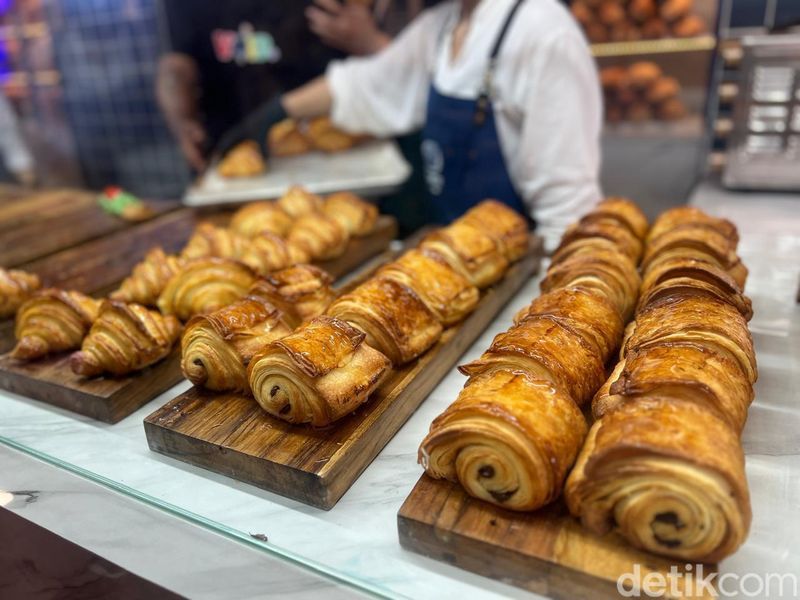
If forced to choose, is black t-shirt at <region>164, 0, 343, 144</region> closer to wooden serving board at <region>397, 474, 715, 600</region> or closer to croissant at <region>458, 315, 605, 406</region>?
croissant at <region>458, 315, 605, 406</region>

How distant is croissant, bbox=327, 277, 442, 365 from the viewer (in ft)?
6.68

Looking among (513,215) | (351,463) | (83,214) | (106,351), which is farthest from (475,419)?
(83,214)

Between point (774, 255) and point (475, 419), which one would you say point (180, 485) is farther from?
point (774, 255)

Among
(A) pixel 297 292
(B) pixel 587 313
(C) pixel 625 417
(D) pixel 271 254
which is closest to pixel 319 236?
(D) pixel 271 254

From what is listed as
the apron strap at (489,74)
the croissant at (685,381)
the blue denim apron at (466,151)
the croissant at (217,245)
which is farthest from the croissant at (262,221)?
the croissant at (685,381)

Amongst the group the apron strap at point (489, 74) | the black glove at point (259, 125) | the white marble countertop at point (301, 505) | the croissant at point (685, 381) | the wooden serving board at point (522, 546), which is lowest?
the white marble countertop at point (301, 505)

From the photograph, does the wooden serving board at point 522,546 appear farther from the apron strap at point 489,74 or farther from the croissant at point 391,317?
the apron strap at point 489,74

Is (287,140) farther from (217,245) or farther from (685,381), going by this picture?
(685,381)

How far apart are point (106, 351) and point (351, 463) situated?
99 centimetres

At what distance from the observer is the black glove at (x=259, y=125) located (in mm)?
4781

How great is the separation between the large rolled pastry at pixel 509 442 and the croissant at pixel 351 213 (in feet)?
6.49

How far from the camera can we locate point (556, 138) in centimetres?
358

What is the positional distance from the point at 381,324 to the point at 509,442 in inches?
29.0

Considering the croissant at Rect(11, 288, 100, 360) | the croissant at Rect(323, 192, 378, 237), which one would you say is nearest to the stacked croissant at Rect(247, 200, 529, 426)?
the croissant at Rect(323, 192, 378, 237)
